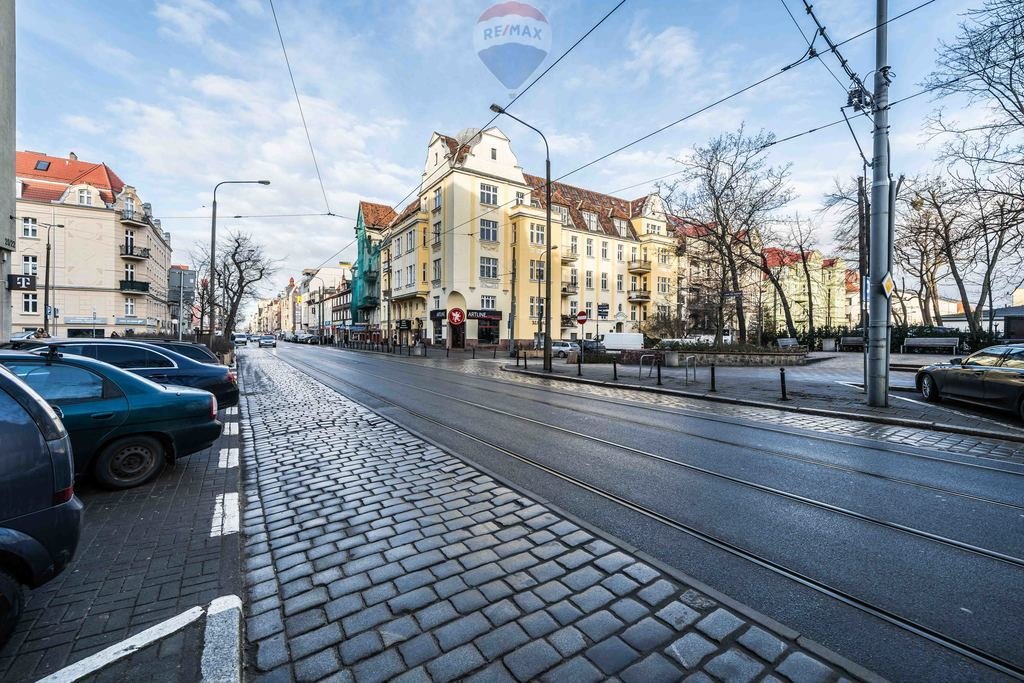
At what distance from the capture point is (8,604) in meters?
2.36

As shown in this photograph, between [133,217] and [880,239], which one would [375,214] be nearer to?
[133,217]

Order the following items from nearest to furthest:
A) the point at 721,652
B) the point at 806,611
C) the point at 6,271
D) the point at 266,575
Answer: the point at 721,652 → the point at 806,611 → the point at 266,575 → the point at 6,271

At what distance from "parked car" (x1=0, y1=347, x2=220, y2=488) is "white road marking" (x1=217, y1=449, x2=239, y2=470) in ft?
1.75

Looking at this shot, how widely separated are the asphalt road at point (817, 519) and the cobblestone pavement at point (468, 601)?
1.38 feet

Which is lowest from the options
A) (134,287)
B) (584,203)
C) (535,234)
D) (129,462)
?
(129,462)

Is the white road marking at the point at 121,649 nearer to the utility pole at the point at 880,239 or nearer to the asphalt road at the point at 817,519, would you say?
the asphalt road at the point at 817,519

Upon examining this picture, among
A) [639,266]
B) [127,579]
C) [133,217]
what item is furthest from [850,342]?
[133,217]

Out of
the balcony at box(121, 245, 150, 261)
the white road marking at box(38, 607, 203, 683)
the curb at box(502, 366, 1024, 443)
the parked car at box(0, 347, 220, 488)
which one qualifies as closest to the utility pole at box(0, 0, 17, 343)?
the parked car at box(0, 347, 220, 488)

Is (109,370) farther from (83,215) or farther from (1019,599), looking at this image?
(83,215)

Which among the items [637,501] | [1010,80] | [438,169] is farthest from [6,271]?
[438,169]

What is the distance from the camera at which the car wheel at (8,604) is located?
2.34 metres

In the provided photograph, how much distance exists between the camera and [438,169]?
43.2 metres

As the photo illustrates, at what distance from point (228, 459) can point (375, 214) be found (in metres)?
60.0

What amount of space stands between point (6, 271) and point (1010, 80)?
27.2m
